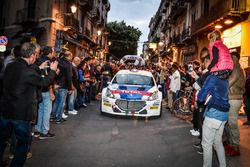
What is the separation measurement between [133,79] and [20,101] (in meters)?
7.02

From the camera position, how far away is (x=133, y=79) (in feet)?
34.0

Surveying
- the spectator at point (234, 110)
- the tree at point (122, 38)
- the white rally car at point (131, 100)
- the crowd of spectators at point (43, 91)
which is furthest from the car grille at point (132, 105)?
the tree at point (122, 38)

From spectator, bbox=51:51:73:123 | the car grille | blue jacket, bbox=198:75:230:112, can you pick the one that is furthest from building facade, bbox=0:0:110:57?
blue jacket, bbox=198:75:230:112

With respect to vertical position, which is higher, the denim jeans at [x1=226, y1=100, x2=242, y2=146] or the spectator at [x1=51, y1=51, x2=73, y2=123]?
the spectator at [x1=51, y1=51, x2=73, y2=123]

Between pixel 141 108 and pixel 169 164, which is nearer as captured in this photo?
pixel 169 164

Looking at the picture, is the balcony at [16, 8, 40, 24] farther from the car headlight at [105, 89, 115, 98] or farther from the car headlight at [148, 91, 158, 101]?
the car headlight at [148, 91, 158, 101]

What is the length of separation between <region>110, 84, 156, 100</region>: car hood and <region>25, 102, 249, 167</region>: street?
0.82m

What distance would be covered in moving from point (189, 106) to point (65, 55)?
5.00 meters

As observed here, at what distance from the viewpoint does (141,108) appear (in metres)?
8.62

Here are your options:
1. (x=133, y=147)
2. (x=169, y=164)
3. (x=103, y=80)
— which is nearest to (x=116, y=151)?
(x=133, y=147)

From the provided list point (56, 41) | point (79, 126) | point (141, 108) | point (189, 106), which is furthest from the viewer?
point (56, 41)

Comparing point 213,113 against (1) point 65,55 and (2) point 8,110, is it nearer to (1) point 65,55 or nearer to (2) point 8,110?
(2) point 8,110

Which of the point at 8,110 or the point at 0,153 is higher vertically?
the point at 8,110

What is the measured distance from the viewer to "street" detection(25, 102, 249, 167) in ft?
15.6
